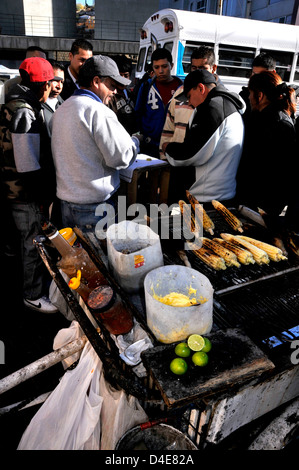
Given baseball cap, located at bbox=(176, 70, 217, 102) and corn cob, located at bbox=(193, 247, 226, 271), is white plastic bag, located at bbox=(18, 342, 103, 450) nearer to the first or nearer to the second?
corn cob, located at bbox=(193, 247, 226, 271)

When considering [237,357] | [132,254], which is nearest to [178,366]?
[237,357]

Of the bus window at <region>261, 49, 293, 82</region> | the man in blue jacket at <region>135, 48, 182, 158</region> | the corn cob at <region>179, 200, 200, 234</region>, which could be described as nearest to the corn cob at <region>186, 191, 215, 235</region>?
the corn cob at <region>179, 200, 200, 234</region>

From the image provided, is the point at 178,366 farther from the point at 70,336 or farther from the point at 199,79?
the point at 199,79

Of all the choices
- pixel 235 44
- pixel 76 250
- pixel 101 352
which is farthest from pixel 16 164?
pixel 235 44

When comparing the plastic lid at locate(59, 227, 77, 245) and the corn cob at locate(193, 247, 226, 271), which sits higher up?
the plastic lid at locate(59, 227, 77, 245)

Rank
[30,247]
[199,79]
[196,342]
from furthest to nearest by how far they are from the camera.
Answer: [30,247] → [199,79] → [196,342]

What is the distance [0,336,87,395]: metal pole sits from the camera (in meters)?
1.81

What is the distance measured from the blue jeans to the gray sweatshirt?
80mm

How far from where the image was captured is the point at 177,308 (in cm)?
142

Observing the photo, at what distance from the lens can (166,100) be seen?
5.61m

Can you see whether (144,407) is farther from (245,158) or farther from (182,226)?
(245,158)

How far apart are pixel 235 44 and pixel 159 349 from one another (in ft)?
37.6

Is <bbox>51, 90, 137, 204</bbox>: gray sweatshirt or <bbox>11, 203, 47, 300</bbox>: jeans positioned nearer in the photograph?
<bbox>51, 90, 137, 204</bbox>: gray sweatshirt

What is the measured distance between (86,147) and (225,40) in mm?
9540
